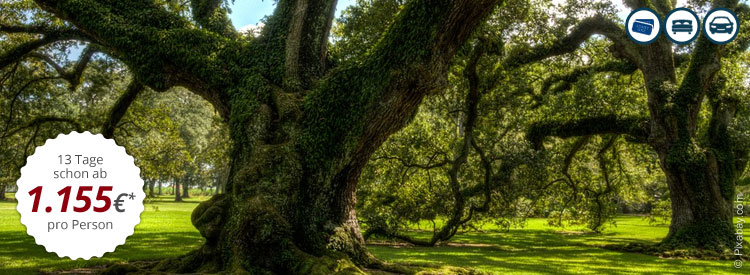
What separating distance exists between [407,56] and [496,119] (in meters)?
7.95

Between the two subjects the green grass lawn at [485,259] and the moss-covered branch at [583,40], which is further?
the moss-covered branch at [583,40]

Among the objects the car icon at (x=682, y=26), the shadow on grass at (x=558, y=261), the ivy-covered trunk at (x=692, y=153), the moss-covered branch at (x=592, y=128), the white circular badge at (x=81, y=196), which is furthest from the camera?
the moss-covered branch at (x=592, y=128)

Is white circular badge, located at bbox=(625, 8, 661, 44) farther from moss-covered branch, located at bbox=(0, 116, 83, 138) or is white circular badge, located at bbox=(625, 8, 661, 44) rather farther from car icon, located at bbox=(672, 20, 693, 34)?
moss-covered branch, located at bbox=(0, 116, 83, 138)

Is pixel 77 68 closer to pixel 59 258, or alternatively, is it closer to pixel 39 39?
pixel 39 39

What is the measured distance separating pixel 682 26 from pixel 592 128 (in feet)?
16.1

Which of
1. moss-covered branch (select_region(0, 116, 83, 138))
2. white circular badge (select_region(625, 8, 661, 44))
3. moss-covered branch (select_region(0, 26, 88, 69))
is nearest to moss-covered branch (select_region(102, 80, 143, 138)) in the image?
moss-covered branch (select_region(0, 26, 88, 69))

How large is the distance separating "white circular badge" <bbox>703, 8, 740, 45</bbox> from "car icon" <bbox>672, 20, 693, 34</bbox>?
395 millimetres

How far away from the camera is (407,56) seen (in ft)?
26.7

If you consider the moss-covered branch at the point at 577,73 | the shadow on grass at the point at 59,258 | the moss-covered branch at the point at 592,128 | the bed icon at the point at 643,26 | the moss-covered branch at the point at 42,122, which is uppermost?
the bed icon at the point at 643,26

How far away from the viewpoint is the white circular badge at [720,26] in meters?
13.9

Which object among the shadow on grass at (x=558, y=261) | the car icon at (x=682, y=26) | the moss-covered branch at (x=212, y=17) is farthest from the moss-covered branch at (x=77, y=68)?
the car icon at (x=682, y=26)

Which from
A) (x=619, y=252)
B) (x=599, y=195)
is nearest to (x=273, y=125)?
(x=619, y=252)

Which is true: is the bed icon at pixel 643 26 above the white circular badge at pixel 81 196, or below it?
above

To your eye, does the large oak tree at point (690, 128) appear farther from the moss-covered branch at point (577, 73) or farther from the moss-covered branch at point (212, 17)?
the moss-covered branch at point (212, 17)
